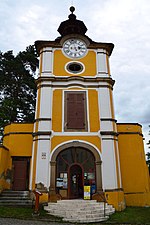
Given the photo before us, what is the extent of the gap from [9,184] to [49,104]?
5664 millimetres

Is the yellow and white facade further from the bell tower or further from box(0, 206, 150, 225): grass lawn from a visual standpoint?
box(0, 206, 150, 225): grass lawn

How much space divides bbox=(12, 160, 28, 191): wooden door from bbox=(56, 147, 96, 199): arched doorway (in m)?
2.35

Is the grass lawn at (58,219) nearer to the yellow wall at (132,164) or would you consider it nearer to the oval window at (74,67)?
the yellow wall at (132,164)

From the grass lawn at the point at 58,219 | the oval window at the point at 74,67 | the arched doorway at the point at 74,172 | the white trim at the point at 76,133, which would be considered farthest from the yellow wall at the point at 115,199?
the oval window at the point at 74,67

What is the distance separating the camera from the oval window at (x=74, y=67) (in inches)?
610

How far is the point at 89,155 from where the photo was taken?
12.9 meters

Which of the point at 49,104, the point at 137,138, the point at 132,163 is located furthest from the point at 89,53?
the point at 132,163

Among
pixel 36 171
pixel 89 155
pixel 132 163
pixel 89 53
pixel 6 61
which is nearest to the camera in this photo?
pixel 36 171

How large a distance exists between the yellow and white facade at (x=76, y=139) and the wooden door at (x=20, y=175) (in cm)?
7

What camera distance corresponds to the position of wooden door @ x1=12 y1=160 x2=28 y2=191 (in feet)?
42.8

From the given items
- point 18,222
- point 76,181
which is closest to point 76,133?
point 76,181

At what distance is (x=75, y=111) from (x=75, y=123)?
884mm

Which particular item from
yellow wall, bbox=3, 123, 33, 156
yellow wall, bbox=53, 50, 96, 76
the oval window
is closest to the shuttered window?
yellow wall, bbox=53, 50, 96, 76

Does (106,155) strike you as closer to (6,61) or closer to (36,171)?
(36,171)
